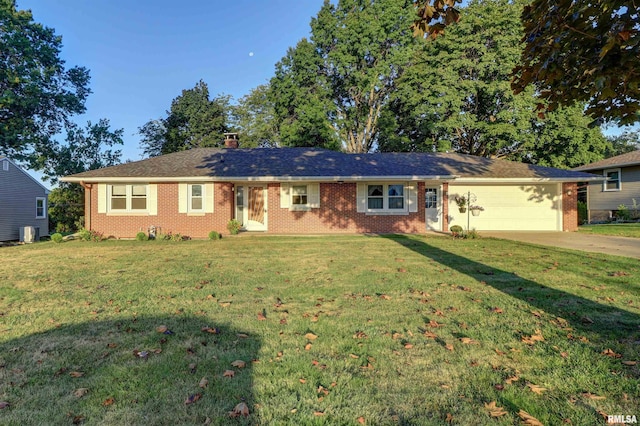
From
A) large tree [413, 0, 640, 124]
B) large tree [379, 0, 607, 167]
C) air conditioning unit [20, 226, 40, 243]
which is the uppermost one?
large tree [379, 0, 607, 167]

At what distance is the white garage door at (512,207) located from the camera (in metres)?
16.1

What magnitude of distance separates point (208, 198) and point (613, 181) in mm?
24850

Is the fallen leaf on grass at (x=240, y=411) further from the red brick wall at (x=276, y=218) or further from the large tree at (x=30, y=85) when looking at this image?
the large tree at (x=30, y=85)

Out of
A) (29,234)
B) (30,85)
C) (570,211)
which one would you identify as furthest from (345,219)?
(30,85)

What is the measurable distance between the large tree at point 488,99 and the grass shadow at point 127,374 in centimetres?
2434

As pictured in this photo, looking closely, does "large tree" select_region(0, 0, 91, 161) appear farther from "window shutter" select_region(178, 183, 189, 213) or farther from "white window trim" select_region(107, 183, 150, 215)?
"window shutter" select_region(178, 183, 189, 213)

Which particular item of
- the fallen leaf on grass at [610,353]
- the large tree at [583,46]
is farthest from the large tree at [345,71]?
the fallen leaf on grass at [610,353]

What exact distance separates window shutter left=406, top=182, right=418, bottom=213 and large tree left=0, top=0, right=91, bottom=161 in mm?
26131

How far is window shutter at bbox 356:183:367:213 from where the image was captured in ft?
48.8

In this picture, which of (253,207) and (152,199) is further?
(253,207)

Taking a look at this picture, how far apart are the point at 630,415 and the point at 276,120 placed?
96.8 ft

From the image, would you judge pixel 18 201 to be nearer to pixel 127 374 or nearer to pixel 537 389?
pixel 127 374

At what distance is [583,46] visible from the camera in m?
3.48

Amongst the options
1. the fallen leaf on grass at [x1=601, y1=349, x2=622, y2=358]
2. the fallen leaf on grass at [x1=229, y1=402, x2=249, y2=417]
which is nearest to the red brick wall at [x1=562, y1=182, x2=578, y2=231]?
the fallen leaf on grass at [x1=601, y1=349, x2=622, y2=358]
